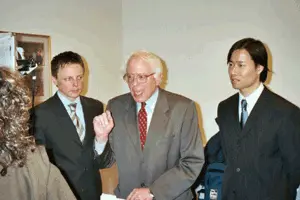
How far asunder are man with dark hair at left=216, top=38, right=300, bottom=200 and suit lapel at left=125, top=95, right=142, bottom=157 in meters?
0.62

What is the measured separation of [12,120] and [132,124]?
862 mm

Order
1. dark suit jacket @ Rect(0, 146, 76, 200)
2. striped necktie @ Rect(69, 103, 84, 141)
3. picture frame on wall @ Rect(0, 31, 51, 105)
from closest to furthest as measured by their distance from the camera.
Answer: dark suit jacket @ Rect(0, 146, 76, 200)
striped necktie @ Rect(69, 103, 84, 141)
picture frame on wall @ Rect(0, 31, 51, 105)

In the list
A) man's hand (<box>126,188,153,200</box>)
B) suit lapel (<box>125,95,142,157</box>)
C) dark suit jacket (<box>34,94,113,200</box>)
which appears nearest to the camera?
man's hand (<box>126,188,153,200</box>)

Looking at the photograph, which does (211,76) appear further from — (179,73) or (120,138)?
(120,138)

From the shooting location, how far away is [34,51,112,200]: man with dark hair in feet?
6.44

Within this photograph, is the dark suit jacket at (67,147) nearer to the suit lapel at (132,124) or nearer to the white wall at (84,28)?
the suit lapel at (132,124)

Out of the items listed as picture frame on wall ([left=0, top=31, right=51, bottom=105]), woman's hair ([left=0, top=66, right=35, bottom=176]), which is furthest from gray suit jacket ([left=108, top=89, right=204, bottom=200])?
picture frame on wall ([left=0, top=31, right=51, bottom=105])

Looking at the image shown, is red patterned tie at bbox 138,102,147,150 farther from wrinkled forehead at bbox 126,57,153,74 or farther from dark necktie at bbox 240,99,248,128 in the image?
dark necktie at bbox 240,99,248,128

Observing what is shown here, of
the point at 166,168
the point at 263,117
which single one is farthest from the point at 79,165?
the point at 263,117

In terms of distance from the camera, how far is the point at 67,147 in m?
1.98

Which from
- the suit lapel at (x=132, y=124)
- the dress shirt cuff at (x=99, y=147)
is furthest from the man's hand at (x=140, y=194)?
the dress shirt cuff at (x=99, y=147)

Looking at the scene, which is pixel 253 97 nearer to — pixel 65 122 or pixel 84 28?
pixel 65 122

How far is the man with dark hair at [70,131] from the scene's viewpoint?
6.44 feet

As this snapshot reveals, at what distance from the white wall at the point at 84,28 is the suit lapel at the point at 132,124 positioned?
1465mm
